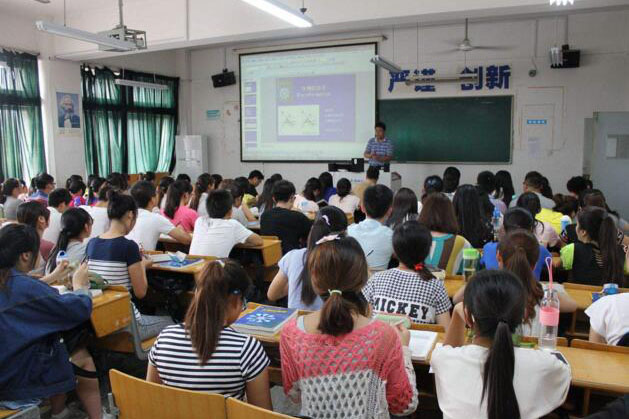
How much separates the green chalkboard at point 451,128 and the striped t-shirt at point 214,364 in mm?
7673

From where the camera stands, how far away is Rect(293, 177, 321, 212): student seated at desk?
6.04 metres

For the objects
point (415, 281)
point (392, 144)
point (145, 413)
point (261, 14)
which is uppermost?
point (261, 14)

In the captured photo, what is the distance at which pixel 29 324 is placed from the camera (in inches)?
87.7

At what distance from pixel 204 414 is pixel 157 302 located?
2.53m

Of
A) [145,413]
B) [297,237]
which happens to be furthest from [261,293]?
[145,413]

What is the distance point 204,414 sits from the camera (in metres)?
1.66

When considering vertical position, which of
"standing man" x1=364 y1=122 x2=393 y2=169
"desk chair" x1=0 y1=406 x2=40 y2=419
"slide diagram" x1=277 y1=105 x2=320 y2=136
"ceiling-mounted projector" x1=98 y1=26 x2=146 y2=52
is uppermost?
"ceiling-mounted projector" x1=98 y1=26 x2=146 y2=52

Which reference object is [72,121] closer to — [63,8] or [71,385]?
[63,8]

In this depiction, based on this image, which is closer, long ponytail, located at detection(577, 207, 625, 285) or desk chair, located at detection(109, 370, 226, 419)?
desk chair, located at detection(109, 370, 226, 419)

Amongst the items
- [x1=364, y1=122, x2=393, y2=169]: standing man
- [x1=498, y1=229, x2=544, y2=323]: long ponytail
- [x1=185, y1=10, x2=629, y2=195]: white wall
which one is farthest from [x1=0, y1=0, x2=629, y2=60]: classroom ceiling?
[x1=498, y1=229, x2=544, y2=323]: long ponytail

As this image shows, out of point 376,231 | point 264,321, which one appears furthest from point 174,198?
point 264,321

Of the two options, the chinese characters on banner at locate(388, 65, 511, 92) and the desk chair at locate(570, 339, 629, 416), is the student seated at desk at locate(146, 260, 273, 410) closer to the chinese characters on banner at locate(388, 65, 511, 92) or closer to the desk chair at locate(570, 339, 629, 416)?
the desk chair at locate(570, 339, 629, 416)

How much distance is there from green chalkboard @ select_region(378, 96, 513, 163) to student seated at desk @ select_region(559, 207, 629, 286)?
5.55m

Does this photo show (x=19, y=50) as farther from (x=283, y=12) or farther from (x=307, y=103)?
(x=283, y=12)
